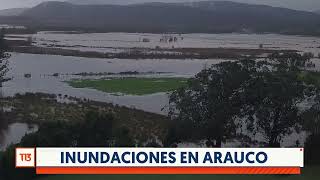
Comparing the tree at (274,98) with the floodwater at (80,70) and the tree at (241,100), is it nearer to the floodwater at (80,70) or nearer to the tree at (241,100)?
the tree at (241,100)

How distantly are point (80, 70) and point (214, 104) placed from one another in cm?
3757

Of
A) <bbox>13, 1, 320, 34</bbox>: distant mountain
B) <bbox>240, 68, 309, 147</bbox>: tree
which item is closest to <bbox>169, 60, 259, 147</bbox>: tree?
<bbox>240, 68, 309, 147</bbox>: tree

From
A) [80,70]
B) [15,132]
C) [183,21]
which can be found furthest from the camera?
[183,21]

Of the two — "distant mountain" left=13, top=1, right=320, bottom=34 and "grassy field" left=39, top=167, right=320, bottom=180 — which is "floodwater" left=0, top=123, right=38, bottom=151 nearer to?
"grassy field" left=39, top=167, right=320, bottom=180

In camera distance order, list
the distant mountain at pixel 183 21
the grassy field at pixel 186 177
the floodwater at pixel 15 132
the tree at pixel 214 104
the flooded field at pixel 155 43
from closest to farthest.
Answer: the grassy field at pixel 186 177
the tree at pixel 214 104
the floodwater at pixel 15 132
the flooded field at pixel 155 43
the distant mountain at pixel 183 21

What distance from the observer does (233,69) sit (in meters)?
22.8

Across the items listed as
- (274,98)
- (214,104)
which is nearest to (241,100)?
(214,104)

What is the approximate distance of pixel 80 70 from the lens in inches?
2286

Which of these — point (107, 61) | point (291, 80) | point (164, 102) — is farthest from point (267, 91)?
point (107, 61)

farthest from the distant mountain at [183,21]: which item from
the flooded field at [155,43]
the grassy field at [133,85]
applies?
the grassy field at [133,85]

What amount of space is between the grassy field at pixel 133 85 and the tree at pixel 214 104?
749 inches

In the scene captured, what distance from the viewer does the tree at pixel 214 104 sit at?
2222cm

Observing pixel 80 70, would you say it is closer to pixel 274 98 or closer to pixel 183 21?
pixel 274 98

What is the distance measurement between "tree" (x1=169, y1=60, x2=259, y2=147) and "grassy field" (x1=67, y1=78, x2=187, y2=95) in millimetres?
19033
